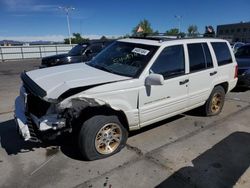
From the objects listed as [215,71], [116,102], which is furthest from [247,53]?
[116,102]

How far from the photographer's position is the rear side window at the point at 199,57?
15.5 ft

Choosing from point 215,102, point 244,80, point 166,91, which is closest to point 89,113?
point 166,91

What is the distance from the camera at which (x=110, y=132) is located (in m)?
3.79

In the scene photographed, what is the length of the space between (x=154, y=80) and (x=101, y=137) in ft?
3.91

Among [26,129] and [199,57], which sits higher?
[199,57]

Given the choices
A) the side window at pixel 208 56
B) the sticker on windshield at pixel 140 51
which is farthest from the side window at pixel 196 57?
the sticker on windshield at pixel 140 51

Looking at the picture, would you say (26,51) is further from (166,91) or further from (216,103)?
(166,91)

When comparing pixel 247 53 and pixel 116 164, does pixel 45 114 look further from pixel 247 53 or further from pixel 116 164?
pixel 247 53

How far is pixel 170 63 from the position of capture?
432cm

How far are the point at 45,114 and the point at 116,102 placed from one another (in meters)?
1.04

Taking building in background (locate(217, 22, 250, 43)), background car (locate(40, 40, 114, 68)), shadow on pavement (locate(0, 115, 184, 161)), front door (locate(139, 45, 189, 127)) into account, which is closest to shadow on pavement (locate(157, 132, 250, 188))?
front door (locate(139, 45, 189, 127))

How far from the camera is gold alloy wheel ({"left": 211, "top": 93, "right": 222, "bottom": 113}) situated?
18.4ft

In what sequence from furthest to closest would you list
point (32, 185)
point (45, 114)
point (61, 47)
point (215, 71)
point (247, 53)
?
point (61, 47) → point (247, 53) → point (215, 71) → point (45, 114) → point (32, 185)

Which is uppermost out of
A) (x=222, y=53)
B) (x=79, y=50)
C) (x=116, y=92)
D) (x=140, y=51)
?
(x=79, y=50)
